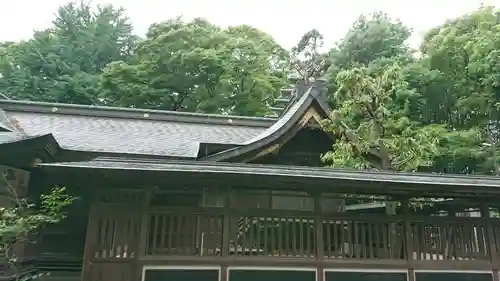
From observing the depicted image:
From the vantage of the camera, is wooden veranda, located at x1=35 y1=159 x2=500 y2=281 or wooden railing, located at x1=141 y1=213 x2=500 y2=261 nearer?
wooden veranda, located at x1=35 y1=159 x2=500 y2=281

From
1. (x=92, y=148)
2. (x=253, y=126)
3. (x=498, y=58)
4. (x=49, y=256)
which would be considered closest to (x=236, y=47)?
(x=253, y=126)

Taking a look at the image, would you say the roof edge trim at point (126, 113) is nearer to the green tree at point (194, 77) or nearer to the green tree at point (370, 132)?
the green tree at point (370, 132)

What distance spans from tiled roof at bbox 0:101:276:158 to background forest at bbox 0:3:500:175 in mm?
3085

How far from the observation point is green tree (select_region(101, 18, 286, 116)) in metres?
23.7

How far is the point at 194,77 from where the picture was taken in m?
→ 24.1

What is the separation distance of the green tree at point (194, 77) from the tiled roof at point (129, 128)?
8.91m

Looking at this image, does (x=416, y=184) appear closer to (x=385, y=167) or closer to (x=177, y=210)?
(x=385, y=167)

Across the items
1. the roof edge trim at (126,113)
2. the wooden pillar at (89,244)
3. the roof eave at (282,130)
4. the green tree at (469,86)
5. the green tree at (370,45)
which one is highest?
the green tree at (370,45)

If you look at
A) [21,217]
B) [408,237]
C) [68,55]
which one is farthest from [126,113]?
[68,55]

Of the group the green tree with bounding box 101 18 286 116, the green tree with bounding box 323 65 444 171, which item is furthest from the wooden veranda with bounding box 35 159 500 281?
the green tree with bounding box 101 18 286 116

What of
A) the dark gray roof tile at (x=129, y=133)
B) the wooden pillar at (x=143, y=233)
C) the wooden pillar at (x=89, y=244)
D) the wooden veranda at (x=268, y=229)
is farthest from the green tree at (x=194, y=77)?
the wooden pillar at (x=89, y=244)

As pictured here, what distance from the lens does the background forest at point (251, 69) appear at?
19359 mm

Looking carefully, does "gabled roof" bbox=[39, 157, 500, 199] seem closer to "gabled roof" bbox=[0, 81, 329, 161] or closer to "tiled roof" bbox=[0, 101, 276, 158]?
"gabled roof" bbox=[0, 81, 329, 161]

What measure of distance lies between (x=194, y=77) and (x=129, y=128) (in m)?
11.1
